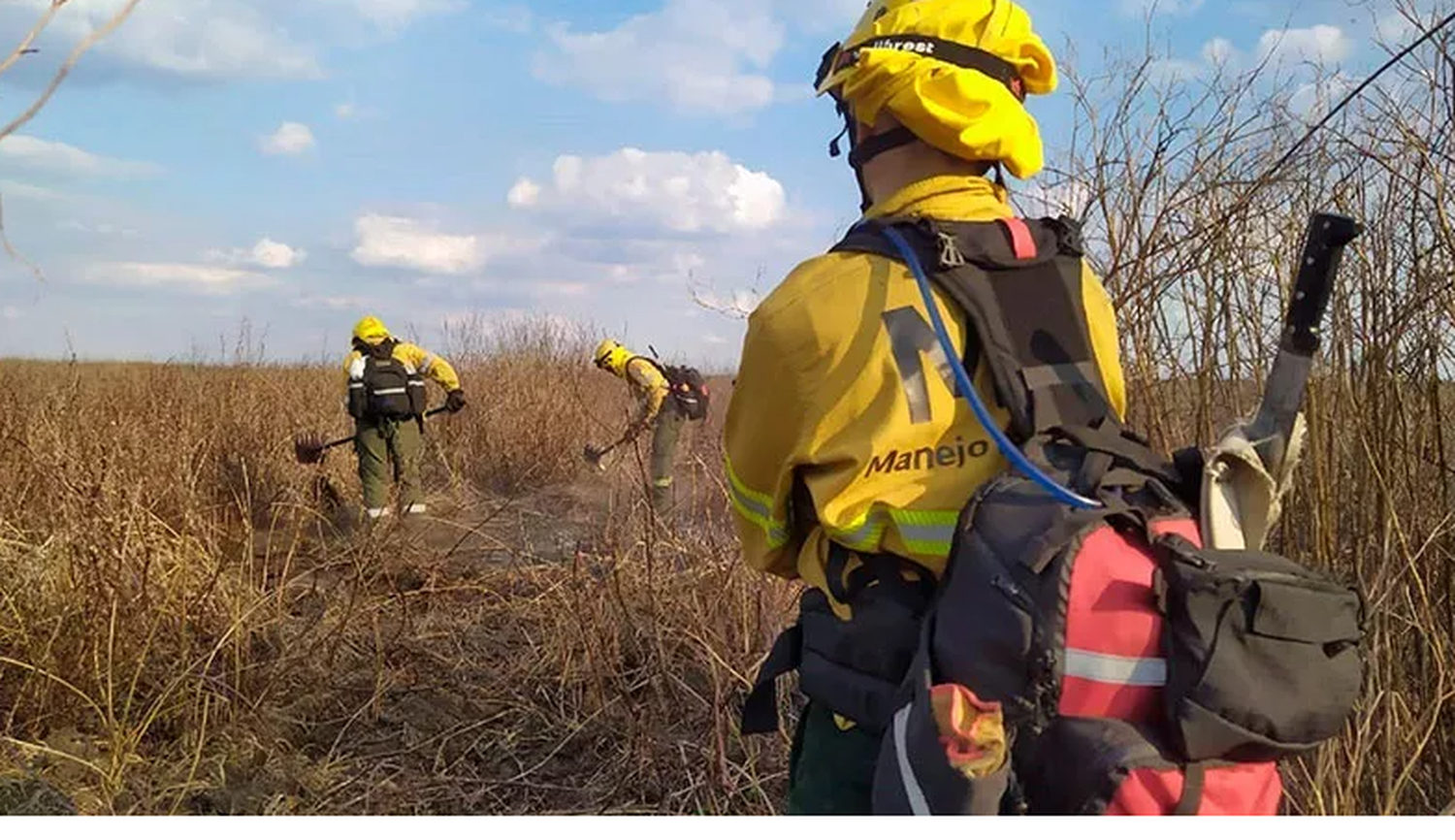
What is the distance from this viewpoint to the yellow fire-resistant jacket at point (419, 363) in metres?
9.11

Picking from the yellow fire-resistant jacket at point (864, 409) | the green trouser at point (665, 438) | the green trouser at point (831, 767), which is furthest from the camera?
the green trouser at point (665, 438)

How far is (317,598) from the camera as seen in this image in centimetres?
474

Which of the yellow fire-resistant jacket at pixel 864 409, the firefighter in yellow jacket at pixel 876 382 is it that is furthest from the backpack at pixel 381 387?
the yellow fire-resistant jacket at pixel 864 409

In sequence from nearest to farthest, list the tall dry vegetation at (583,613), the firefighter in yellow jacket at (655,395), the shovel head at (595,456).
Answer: the tall dry vegetation at (583,613), the shovel head at (595,456), the firefighter in yellow jacket at (655,395)

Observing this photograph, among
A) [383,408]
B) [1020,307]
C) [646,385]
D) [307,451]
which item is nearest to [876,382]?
[1020,307]

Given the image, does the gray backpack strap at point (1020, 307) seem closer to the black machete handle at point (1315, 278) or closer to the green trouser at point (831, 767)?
the black machete handle at point (1315, 278)

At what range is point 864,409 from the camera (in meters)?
1.42

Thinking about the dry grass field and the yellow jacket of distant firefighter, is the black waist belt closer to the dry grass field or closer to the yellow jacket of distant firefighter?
the dry grass field

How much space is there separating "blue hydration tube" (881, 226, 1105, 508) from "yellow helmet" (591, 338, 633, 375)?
852 centimetres

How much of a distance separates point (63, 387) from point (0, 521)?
236 centimetres

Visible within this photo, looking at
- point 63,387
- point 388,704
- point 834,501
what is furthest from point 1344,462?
point 63,387

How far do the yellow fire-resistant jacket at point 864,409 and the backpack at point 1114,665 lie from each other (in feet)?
0.46

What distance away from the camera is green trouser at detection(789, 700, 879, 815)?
4.93 ft

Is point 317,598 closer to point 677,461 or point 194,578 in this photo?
point 194,578
